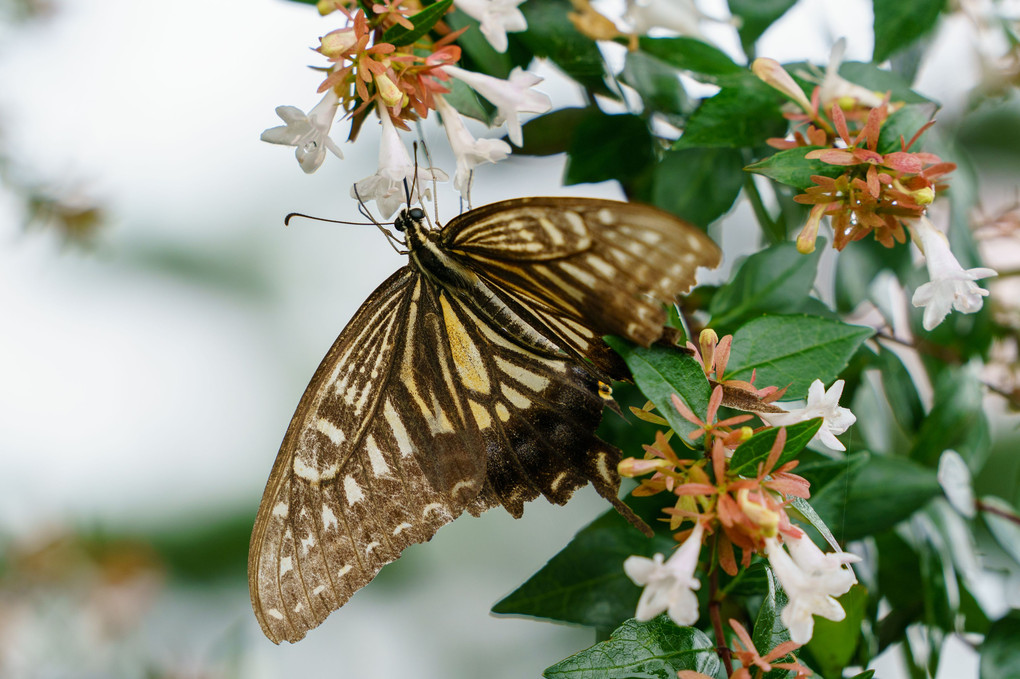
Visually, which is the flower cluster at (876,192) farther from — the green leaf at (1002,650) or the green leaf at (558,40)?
the green leaf at (1002,650)

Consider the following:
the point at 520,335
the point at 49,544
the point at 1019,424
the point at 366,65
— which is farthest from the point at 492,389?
the point at 49,544

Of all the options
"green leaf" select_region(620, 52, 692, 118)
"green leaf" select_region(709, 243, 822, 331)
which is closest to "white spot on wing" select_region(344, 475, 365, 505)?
"green leaf" select_region(709, 243, 822, 331)

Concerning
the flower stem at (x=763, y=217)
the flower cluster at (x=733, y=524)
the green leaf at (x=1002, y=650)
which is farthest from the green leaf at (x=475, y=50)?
the green leaf at (x=1002, y=650)

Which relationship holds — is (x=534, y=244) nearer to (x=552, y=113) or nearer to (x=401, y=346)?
(x=401, y=346)

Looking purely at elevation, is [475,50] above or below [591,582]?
above

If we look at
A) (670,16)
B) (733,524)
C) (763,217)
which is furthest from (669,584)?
(670,16)

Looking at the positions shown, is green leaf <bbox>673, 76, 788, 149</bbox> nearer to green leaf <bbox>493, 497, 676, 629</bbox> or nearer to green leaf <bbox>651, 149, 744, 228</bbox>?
green leaf <bbox>651, 149, 744, 228</bbox>

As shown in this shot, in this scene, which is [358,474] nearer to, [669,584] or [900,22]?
[669,584]
